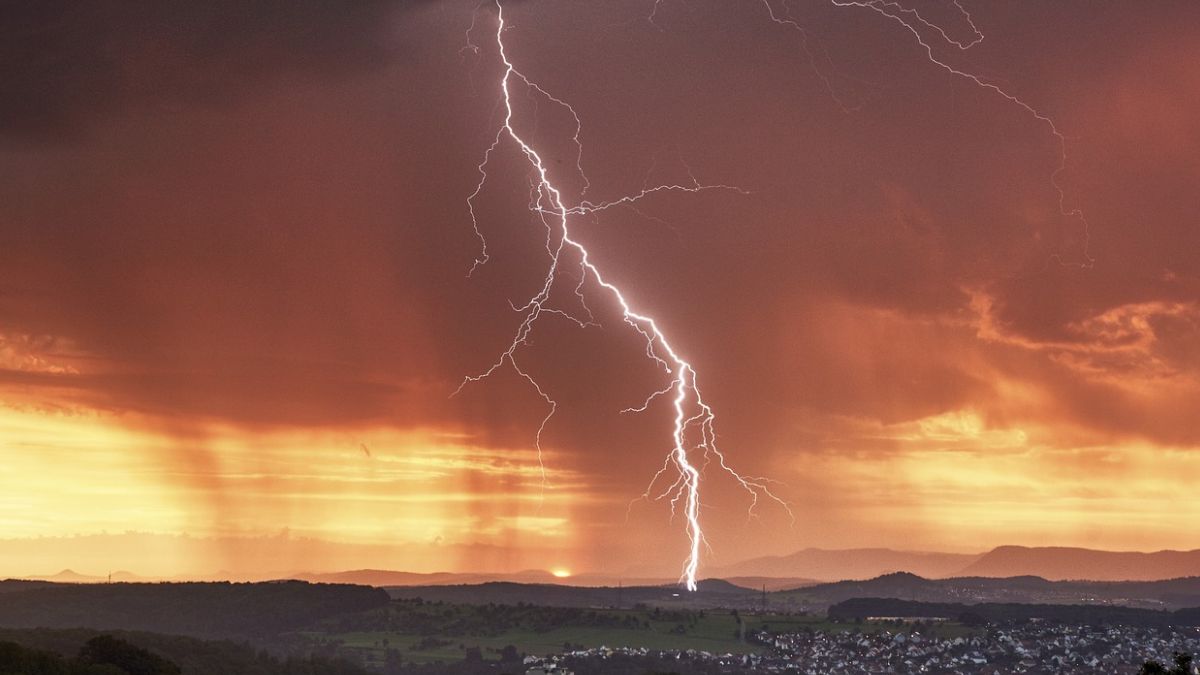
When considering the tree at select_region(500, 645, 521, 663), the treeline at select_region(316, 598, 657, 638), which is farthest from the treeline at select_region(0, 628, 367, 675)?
the treeline at select_region(316, 598, 657, 638)

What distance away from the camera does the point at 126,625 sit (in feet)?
582

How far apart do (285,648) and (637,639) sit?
39.8 metres

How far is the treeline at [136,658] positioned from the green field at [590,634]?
99.0ft

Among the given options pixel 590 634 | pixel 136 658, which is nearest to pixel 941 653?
pixel 590 634

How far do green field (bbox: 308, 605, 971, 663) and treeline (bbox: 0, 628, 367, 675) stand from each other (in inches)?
1187

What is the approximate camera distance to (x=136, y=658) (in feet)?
249

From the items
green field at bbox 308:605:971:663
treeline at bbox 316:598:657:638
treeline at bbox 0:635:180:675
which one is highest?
treeline at bbox 316:598:657:638

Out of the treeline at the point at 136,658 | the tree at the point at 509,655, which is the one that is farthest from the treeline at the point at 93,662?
the tree at the point at 509,655

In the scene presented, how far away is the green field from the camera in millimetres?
157250

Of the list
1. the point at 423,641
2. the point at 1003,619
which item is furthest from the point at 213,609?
the point at 1003,619

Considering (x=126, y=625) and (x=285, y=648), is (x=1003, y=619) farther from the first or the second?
(x=126, y=625)

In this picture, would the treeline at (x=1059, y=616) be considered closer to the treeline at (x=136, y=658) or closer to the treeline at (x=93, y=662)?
the treeline at (x=136, y=658)

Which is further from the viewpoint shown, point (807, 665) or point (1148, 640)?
point (1148, 640)

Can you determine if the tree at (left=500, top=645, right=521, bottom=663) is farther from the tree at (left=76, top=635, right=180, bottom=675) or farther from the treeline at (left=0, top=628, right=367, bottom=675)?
the tree at (left=76, top=635, right=180, bottom=675)
